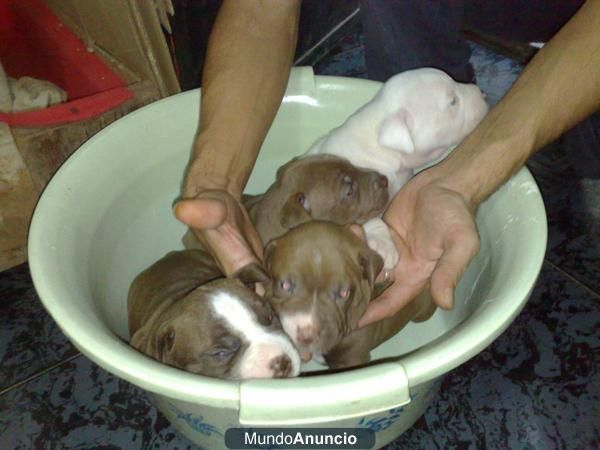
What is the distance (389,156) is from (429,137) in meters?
0.11

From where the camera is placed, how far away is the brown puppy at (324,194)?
1630 millimetres

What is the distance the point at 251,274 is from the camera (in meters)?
1.37

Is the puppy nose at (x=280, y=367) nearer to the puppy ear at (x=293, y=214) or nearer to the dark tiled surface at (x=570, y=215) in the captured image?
the puppy ear at (x=293, y=214)

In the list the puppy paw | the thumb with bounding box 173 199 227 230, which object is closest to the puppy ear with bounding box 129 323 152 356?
the thumb with bounding box 173 199 227 230

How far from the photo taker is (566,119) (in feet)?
4.44

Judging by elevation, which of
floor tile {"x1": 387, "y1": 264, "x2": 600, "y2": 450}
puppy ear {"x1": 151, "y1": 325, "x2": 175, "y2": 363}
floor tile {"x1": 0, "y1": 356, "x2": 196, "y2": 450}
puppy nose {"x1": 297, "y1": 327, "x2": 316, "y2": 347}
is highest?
puppy ear {"x1": 151, "y1": 325, "x2": 175, "y2": 363}

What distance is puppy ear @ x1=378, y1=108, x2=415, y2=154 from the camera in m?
1.63

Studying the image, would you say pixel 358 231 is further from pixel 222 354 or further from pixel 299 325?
pixel 222 354

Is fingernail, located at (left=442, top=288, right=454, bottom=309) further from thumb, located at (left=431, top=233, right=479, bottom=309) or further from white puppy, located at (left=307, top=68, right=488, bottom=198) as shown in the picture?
white puppy, located at (left=307, top=68, right=488, bottom=198)

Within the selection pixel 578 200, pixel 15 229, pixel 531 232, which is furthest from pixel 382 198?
pixel 15 229

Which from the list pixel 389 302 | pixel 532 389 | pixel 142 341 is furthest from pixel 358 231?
pixel 532 389

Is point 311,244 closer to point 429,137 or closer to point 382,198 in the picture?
point 382,198

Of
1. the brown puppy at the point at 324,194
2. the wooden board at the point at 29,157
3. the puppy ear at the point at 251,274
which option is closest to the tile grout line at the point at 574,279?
the brown puppy at the point at 324,194

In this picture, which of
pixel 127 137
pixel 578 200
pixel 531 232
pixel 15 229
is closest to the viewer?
pixel 531 232
